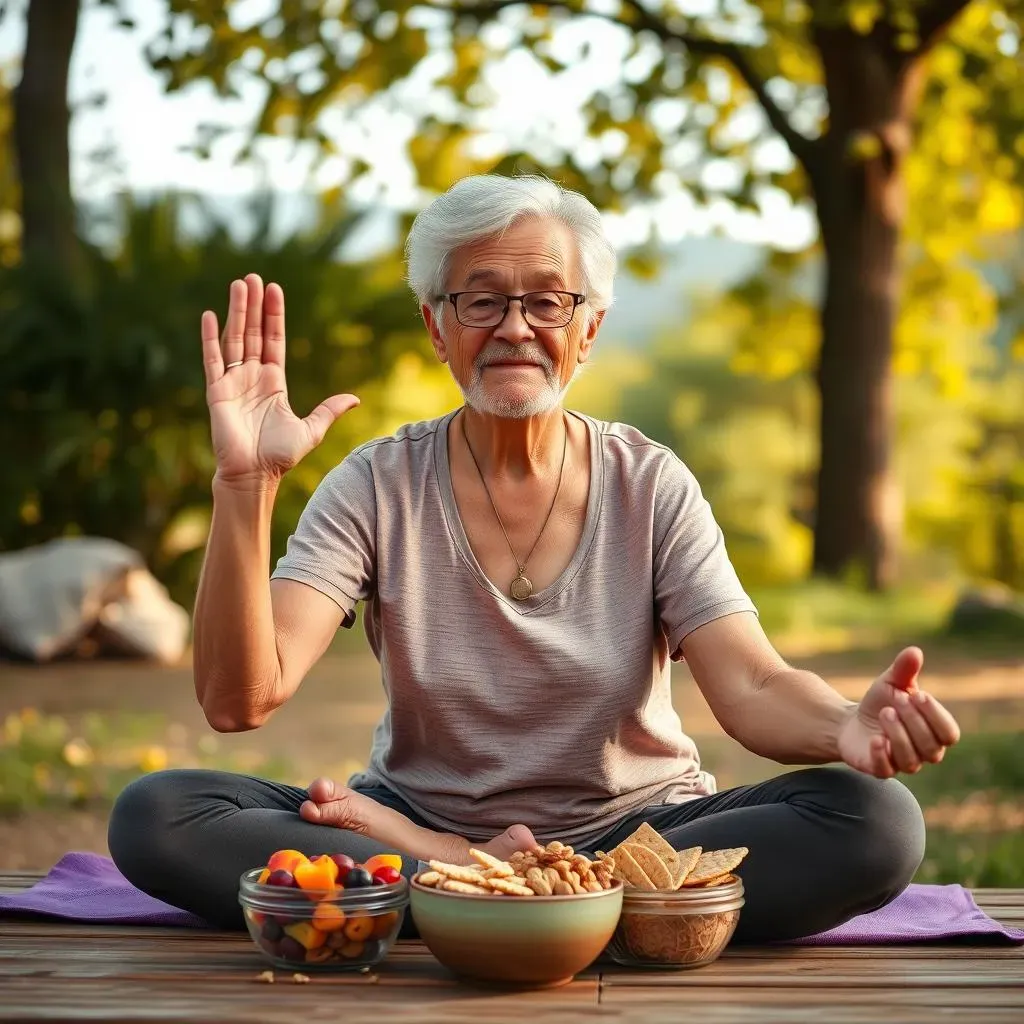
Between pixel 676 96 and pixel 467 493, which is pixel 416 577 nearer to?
pixel 467 493

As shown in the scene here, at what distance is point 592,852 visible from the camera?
2863 millimetres

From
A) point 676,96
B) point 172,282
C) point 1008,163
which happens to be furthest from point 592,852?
point 1008,163

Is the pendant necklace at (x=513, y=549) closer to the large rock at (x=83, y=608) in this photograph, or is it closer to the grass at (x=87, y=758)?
the grass at (x=87, y=758)

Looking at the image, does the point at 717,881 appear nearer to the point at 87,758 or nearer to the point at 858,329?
the point at 87,758

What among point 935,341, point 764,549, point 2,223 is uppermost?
point 2,223

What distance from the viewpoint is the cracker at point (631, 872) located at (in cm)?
245

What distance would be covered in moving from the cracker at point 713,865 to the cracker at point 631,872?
0.06 metres

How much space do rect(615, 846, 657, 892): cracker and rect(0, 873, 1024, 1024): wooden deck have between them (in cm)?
15

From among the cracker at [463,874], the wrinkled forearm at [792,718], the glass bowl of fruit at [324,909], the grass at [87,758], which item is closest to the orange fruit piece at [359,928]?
the glass bowl of fruit at [324,909]

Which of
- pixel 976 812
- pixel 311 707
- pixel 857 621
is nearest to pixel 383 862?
pixel 976 812

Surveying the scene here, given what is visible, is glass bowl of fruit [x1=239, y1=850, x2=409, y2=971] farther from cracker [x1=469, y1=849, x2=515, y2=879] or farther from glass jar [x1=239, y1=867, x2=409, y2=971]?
cracker [x1=469, y1=849, x2=515, y2=879]

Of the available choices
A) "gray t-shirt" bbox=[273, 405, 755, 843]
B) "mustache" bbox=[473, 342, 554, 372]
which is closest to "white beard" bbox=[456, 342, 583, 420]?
"mustache" bbox=[473, 342, 554, 372]

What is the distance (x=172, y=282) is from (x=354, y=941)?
8464mm

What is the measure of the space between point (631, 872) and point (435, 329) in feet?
3.66
